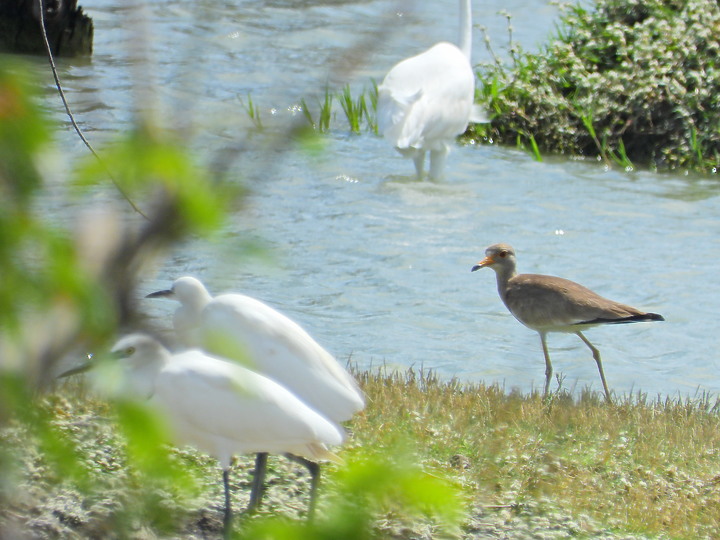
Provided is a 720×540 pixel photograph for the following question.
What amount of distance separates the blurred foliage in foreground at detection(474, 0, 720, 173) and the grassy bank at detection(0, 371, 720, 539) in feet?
28.5

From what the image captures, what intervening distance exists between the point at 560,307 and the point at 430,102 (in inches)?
246

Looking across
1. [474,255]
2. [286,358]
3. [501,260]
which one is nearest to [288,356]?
[286,358]

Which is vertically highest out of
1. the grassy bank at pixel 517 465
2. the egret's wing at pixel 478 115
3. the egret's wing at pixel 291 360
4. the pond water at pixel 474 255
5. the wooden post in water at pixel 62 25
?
the wooden post in water at pixel 62 25

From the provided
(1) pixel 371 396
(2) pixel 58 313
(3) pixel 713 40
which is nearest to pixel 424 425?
(1) pixel 371 396

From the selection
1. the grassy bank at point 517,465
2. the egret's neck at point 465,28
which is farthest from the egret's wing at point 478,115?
the grassy bank at point 517,465

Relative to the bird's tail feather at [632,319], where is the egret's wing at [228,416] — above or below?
above

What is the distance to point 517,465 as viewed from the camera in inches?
204

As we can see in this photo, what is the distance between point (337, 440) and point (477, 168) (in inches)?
420

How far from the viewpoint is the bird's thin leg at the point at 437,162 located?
43.0ft

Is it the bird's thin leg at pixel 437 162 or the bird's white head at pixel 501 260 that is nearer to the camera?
the bird's white head at pixel 501 260

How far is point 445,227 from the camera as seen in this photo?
11.8 m

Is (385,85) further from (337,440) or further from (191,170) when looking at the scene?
(191,170)

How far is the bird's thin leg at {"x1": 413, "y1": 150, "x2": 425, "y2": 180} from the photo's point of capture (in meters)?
13.1

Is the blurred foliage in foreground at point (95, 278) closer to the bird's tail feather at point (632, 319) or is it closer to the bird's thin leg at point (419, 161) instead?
the bird's tail feather at point (632, 319)
